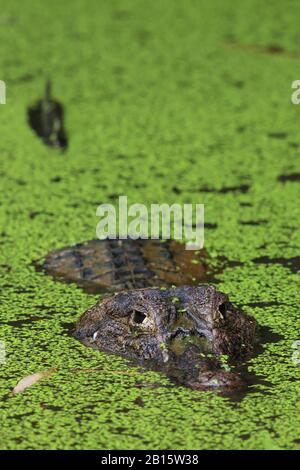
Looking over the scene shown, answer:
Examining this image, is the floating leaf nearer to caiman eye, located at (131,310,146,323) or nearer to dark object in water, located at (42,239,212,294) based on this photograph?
caiman eye, located at (131,310,146,323)

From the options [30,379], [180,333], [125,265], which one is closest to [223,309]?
[180,333]

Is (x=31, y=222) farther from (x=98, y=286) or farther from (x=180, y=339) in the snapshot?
(x=180, y=339)

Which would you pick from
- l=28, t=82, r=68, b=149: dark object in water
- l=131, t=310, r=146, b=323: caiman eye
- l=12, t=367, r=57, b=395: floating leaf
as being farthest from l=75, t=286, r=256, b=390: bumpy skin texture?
l=28, t=82, r=68, b=149: dark object in water

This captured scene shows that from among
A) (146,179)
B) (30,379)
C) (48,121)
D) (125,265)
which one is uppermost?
(48,121)

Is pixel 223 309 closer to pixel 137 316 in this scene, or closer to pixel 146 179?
pixel 137 316

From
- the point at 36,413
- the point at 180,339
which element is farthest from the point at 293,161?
the point at 36,413

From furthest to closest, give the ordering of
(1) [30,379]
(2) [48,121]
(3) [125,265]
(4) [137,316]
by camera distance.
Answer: (2) [48,121]
(3) [125,265]
(4) [137,316]
(1) [30,379]
